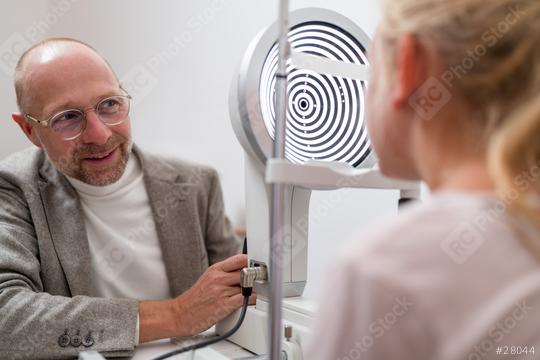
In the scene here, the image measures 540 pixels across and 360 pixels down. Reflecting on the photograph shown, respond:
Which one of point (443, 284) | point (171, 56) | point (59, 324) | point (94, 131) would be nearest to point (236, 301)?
point (59, 324)

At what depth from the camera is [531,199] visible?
1.57 feet

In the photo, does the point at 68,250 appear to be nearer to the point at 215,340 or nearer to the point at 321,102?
the point at 215,340

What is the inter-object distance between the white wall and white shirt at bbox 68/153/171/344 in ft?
2.05

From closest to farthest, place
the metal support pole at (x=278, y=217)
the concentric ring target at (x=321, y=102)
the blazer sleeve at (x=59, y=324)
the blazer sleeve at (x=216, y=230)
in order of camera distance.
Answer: the metal support pole at (x=278, y=217) → the concentric ring target at (x=321, y=102) → the blazer sleeve at (x=59, y=324) → the blazer sleeve at (x=216, y=230)

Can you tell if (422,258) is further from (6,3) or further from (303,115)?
(6,3)

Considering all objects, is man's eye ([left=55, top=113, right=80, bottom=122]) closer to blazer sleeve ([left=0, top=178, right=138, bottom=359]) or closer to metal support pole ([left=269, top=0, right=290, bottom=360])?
blazer sleeve ([left=0, top=178, right=138, bottom=359])

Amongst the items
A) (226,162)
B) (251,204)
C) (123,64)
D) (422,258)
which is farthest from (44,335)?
(123,64)

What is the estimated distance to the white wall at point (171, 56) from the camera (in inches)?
77.7

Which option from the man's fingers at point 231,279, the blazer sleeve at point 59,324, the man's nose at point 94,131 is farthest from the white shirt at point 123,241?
the man's fingers at point 231,279

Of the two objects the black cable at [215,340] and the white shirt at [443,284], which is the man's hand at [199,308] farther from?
the white shirt at [443,284]

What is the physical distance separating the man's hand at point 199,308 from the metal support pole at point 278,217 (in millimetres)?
376

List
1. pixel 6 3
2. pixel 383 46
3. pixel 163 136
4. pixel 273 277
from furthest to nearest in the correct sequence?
pixel 163 136 < pixel 6 3 < pixel 273 277 < pixel 383 46

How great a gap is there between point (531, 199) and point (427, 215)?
0.10 metres

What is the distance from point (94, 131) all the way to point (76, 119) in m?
0.06
